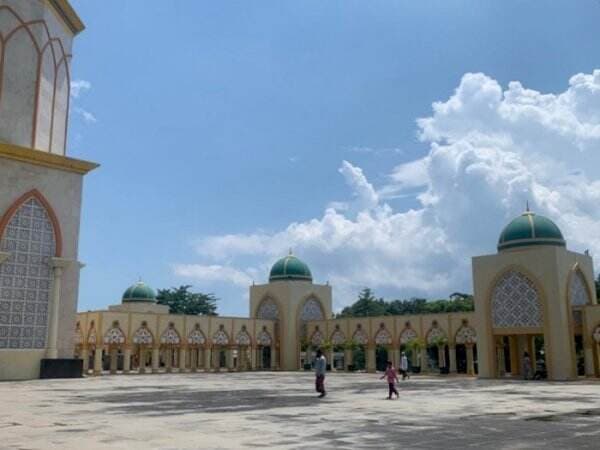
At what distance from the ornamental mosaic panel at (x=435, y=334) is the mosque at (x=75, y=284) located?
0.19 feet

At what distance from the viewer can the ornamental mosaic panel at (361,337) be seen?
40.8m

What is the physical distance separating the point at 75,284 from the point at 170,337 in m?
14.9

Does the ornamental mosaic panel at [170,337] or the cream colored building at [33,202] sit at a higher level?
the cream colored building at [33,202]

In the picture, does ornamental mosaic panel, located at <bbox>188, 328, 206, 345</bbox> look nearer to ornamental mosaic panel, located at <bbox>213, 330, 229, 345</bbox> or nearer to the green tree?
ornamental mosaic panel, located at <bbox>213, 330, 229, 345</bbox>

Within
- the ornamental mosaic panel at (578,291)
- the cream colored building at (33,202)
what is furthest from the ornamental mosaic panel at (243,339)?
the ornamental mosaic panel at (578,291)

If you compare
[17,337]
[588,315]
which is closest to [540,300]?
[588,315]

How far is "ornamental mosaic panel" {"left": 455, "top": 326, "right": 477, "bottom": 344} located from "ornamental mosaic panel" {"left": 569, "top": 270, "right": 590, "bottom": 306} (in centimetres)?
653

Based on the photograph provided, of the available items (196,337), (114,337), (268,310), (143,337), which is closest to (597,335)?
(196,337)

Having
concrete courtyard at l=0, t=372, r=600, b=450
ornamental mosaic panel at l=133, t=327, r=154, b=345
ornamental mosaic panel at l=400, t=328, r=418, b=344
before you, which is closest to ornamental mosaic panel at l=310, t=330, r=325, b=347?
ornamental mosaic panel at l=400, t=328, r=418, b=344

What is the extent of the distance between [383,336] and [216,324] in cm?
1104

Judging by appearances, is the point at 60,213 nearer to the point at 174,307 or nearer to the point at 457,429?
the point at 457,429

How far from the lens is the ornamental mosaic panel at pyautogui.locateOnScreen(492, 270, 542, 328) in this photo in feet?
95.1

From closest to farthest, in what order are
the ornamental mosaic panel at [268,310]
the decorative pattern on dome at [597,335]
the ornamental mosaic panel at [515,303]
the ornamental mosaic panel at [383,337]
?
1. the decorative pattern on dome at [597,335]
2. the ornamental mosaic panel at [515,303]
3. the ornamental mosaic panel at [383,337]
4. the ornamental mosaic panel at [268,310]

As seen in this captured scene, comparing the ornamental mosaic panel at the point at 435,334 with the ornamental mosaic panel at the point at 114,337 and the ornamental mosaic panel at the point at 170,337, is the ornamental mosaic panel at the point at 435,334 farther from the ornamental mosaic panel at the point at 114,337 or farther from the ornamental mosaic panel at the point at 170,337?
the ornamental mosaic panel at the point at 114,337
